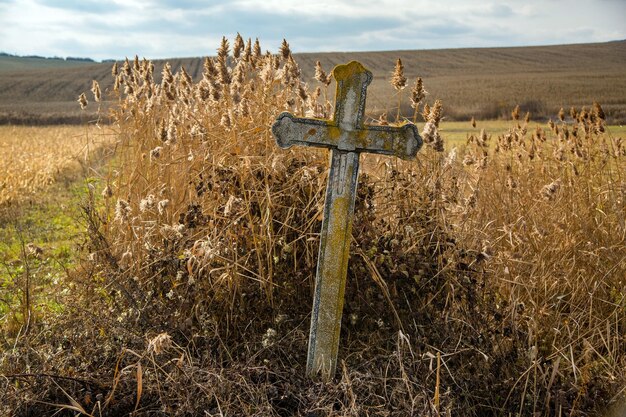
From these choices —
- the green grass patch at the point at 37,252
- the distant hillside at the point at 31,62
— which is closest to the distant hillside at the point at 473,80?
the distant hillside at the point at 31,62

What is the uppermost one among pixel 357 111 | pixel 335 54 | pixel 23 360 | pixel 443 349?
pixel 335 54

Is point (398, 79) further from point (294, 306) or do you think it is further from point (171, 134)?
point (171, 134)

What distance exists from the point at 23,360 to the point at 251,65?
2.52 metres

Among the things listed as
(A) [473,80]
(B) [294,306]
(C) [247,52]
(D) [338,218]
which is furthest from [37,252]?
(A) [473,80]

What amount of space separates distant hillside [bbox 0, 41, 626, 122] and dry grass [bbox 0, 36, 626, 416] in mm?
17541

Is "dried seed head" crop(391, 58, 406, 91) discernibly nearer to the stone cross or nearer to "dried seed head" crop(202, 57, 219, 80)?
the stone cross

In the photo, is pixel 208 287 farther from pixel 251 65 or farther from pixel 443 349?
pixel 251 65

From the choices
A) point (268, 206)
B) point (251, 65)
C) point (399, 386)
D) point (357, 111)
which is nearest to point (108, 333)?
point (268, 206)

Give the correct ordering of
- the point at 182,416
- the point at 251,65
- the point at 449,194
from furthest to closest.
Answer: the point at 251,65
the point at 449,194
the point at 182,416

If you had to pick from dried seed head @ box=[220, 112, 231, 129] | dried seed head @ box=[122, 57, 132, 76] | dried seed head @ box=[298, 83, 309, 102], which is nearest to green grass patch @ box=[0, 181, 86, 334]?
dried seed head @ box=[220, 112, 231, 129]

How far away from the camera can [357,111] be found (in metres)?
3.00

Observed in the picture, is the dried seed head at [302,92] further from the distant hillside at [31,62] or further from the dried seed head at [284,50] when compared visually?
the distant hillside at [31,62]

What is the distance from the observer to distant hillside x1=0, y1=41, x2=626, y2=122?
3209 cm

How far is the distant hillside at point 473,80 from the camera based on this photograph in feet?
105
